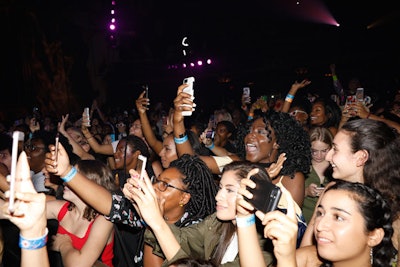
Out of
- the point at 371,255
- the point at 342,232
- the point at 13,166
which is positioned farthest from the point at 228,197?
the point at 13,166

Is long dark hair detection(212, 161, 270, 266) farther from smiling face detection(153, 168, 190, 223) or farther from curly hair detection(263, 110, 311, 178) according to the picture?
curly hair detection(263, 110, 311, 178)

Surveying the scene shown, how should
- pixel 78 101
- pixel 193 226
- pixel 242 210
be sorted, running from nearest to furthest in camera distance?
pixel 242 210 < pixel 193 226 < pixel 78 101

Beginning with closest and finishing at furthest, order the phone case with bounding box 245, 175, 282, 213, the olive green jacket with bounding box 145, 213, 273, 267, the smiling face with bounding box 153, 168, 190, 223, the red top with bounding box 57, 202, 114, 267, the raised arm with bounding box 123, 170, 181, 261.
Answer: the phone case with bounding box 245, 175, 282, 213
the raised arm with bounding box 123, 170, 181, 261
the olive green jacket with bounding box 145, 213, 273, 267
the smiling face with bounding box 153, 168, 190, 223
the red top with bounding box 57, 202, 114, 267

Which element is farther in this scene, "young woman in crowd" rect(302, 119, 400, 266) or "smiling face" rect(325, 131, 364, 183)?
A: "smiling face" rect(325, 131, 364, 183)

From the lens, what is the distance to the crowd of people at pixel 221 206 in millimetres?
1667

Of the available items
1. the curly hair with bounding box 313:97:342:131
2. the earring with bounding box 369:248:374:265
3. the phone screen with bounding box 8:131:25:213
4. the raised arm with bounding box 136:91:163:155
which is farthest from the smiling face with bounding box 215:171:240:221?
the curly hair with bounding box 313:97:342:131

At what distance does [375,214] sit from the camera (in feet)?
5.93

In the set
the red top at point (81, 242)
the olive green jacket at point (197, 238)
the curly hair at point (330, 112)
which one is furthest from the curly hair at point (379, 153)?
the curly hair at point (330, 112)

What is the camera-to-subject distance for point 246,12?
18.4 m

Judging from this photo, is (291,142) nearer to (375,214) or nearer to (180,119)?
(180,119)

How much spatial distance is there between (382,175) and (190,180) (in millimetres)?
1306

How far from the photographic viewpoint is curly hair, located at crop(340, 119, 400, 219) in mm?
2389

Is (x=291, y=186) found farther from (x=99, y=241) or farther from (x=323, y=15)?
(x=323, y=15)

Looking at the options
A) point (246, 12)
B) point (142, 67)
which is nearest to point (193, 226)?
point (246, 12)
